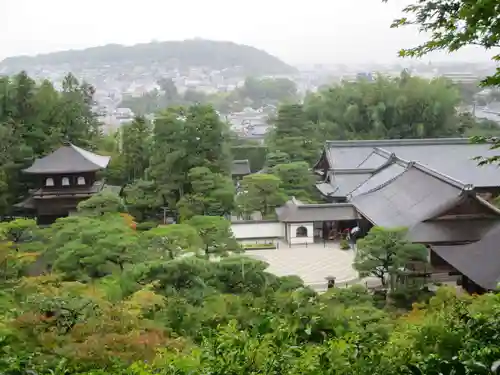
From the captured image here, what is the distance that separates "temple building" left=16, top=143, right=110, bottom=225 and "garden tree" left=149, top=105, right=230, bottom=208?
6.85 feet

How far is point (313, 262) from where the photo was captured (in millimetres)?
16812

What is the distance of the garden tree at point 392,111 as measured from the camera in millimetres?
31422

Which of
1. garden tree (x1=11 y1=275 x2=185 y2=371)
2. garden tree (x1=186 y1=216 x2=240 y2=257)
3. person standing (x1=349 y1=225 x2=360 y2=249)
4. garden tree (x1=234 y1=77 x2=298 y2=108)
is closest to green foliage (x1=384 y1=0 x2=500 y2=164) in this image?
garden tree (x1=11 y1=275 x2=185 y2=371)

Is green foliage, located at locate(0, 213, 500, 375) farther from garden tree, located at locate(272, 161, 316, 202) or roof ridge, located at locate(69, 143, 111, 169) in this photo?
garden tree, located at locate(272, 161, 316, 202)

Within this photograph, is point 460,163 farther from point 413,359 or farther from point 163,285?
point 413,359

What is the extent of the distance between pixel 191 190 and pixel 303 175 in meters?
5.24

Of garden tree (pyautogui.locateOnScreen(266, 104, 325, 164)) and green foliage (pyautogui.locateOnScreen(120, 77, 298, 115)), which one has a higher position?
green foliage (pyautogui.locateOnScreen(120, 77, 298, 115))

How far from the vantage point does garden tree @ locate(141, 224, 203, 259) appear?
476 inches

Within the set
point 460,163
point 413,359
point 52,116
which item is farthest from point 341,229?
point 413,359

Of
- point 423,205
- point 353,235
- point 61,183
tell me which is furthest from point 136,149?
point 423,205

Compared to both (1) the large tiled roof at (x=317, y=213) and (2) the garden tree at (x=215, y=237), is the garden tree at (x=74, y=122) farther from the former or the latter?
(2) the garden tree at (x=215, y=237)

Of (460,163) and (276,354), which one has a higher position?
(276,354)

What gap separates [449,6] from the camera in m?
4.87

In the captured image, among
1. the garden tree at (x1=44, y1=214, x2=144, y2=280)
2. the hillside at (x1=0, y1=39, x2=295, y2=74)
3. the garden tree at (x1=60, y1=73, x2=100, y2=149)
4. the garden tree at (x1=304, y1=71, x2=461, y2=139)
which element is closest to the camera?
the garden tree at (x1=44, y1=214, x2=144, y2=280)
